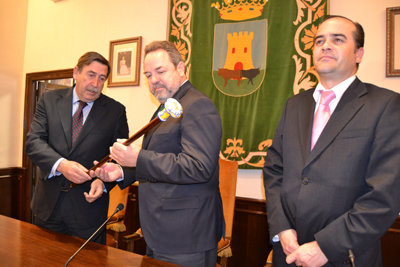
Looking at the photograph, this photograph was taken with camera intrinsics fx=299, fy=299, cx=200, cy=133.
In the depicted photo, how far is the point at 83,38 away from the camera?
4188mm

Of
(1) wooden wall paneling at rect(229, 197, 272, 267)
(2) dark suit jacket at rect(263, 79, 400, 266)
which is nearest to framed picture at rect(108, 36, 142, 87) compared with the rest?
(1) wooden wall paneling at rect(229, 197, 272, 267)

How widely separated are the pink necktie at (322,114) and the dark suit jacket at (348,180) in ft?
0.11

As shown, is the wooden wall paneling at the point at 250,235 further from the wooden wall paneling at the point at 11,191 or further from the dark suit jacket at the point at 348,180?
the wooden wall paneling at the point at 11,191

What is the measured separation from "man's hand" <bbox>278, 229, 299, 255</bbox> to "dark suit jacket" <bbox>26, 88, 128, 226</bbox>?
3.84 ft

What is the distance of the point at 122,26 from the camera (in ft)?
12.6

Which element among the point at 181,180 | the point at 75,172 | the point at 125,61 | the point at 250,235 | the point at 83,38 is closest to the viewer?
the point at 181,180

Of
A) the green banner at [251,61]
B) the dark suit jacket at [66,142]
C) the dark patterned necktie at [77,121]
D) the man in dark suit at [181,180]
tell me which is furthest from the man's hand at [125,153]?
the green banner at [251,61]

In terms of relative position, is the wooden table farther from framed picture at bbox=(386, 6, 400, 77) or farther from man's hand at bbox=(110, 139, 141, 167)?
framed picture at bbox=(386, 6, 400, 77)

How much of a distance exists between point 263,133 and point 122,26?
233 cm

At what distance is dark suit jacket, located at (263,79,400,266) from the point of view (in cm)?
117

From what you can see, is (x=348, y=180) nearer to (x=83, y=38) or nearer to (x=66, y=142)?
(x=66, y=142)

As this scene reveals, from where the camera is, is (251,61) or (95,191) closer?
(95,191)

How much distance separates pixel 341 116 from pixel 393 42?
1.46 metres

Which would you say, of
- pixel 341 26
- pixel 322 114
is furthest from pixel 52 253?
pixel 341 26
